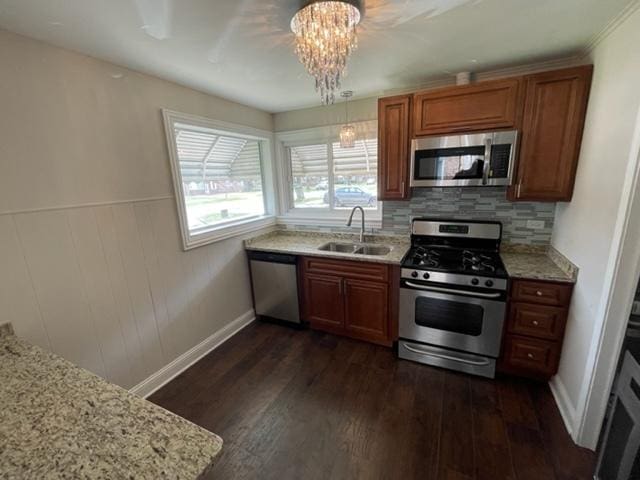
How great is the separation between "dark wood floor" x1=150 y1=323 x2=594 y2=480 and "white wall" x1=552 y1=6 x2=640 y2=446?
290 mm

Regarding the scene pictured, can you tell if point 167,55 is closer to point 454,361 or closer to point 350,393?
point 350,393

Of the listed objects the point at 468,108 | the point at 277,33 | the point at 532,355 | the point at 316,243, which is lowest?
the point at 532,355

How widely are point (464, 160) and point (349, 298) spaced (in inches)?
61.0

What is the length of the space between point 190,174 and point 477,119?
2488 millimetres

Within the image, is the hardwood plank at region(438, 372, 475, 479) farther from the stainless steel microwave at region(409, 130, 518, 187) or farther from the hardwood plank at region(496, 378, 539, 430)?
the stainless steel microwave at region(409, 130, 518, 187)

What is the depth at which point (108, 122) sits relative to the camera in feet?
6.04

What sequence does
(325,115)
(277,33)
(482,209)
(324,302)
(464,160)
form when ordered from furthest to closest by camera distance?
(325,115) → (324,302) → (482,209) → (464,160) → (277,33)

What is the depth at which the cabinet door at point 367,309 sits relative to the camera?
2555 millimetres

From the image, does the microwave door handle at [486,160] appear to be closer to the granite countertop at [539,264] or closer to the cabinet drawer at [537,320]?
the granite countertop at [539,264]

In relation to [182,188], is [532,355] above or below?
below

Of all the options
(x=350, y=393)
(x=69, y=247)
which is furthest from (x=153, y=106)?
(x=350, y=393)

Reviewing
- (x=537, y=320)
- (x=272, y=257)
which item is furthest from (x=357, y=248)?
(x=537, y=320)

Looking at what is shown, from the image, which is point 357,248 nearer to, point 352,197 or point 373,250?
point 373,250

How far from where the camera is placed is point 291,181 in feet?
11.7
